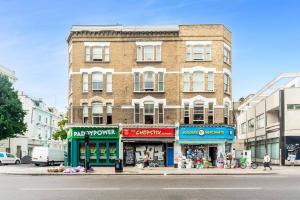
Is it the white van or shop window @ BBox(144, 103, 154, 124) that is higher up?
shop window @ BBox(144, 103, 154, 124)

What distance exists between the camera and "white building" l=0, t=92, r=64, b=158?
8981cm

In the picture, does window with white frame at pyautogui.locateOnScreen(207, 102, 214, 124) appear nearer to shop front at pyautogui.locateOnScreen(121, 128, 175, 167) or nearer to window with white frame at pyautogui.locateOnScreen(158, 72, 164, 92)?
shop front at pyautogui.locateOnScreen(121, 128, 175, 167)

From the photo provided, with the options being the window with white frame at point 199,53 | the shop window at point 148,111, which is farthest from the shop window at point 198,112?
the window with white frame at point 199,53

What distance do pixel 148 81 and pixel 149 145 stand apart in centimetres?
614

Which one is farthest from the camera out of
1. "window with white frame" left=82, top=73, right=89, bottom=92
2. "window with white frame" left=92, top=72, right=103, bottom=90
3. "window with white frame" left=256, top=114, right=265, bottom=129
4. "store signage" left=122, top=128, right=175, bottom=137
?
"window with white frame" left=256, top=114, right=265, bottom=129

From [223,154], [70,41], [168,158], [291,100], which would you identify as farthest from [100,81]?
[291,100]

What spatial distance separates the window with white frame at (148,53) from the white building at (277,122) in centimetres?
1433

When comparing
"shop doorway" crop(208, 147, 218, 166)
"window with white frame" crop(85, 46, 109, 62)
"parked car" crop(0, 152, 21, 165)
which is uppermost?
"window with white frame" crop(85, 46, 109, 62)

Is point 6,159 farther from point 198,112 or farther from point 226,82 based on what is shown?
point 226,82

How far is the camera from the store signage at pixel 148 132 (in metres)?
50.9

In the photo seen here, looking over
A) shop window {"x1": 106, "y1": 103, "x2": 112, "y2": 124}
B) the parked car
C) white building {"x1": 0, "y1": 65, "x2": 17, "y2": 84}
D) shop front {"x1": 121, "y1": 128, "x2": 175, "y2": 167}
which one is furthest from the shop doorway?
white building {"x1": 0, "y1": 65, "x2": 17, "y2": 84}

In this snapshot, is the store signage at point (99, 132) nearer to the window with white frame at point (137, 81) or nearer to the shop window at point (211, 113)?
the window with white frame at point (137, 81)

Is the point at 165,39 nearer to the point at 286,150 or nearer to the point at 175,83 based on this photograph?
the point at 175,83

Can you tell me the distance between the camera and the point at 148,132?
5109 cm
